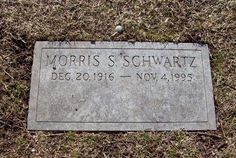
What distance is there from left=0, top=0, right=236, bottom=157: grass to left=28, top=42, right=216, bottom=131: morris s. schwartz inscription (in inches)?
2.8

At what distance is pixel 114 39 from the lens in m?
3.87

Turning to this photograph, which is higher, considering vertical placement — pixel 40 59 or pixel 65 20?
pixel 65 20

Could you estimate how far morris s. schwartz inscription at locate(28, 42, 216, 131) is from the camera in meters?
3.53

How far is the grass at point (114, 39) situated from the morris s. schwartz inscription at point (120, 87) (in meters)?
0.07

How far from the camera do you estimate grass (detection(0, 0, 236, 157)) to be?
135 inches

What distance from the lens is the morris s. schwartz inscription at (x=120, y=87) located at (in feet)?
11.6

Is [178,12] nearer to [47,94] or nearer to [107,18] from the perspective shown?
[107,18]

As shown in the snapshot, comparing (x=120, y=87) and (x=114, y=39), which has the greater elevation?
(x=114, y=39)

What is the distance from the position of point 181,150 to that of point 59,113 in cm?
99

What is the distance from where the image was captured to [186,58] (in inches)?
149

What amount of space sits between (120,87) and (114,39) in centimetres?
47

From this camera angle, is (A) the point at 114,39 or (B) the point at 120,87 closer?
(B) the point at 120,87

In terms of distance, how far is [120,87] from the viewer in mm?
3641

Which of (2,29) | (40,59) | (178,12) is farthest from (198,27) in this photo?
(2,29)
